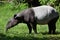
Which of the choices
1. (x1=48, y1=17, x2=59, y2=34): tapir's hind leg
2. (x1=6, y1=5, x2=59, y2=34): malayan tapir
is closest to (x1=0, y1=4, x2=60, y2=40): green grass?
(x1=48, y1=17, x2=59, y2=34): tapir's hind leg

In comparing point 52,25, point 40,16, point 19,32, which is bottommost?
point 19,32

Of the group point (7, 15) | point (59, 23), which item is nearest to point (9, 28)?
point (59, 23)

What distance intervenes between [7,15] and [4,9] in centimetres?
195

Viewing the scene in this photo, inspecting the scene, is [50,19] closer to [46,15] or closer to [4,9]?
[46,15]

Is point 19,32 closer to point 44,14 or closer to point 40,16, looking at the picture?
point 40,16

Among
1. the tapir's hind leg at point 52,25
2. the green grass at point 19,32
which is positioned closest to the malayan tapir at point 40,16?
the tapir's hind leg at point 52,25

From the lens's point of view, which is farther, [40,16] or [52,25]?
[52,25]

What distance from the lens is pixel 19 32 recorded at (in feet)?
43.6

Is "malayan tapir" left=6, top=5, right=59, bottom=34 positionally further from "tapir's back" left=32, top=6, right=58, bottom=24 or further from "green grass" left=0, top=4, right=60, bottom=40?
"green grass" left=0, top=4, right=60, bottom=40

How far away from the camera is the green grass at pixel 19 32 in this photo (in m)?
Result: 11.5

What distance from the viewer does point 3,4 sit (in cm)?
2384

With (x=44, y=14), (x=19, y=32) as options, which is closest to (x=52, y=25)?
(x=44, y=14)

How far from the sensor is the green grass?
453 inches

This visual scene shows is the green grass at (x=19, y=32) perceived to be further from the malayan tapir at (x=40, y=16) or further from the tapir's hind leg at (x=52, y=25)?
the malayan tapir at (x=40, y=16)
